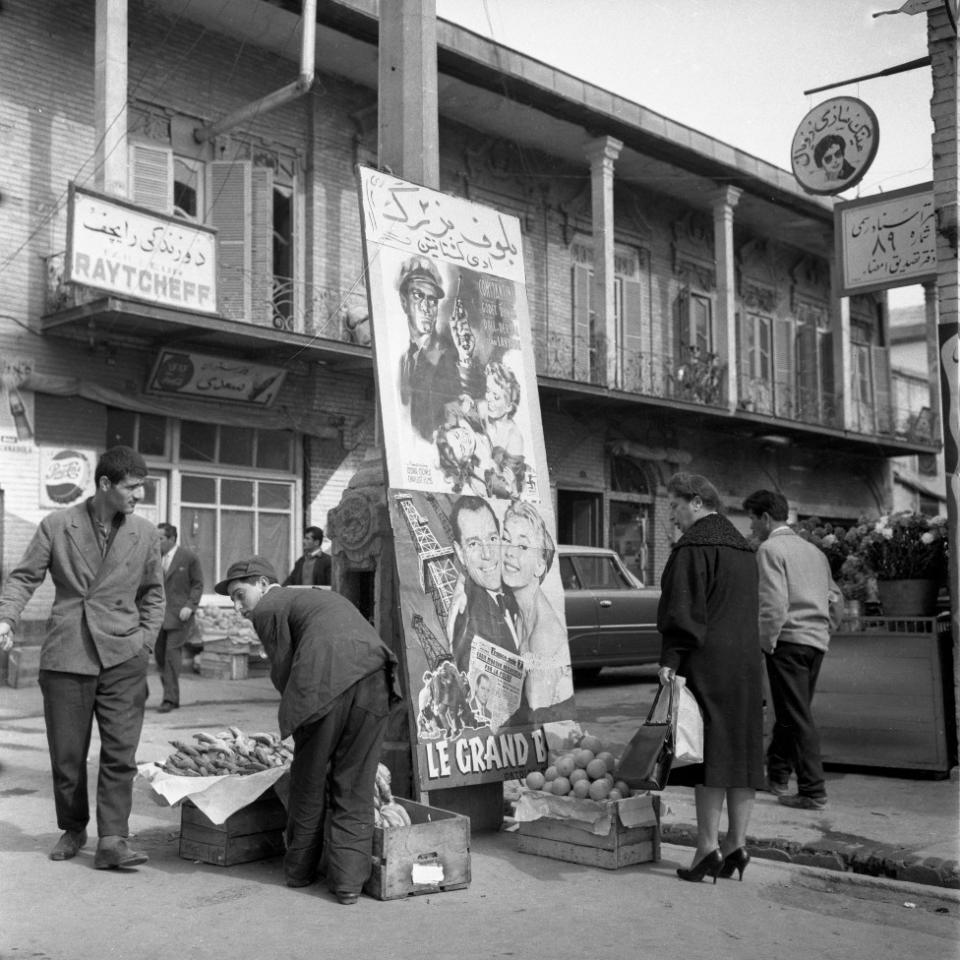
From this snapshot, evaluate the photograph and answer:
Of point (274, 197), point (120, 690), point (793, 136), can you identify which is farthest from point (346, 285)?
point (120, 690)

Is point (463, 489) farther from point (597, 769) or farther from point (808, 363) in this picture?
point (808, 363)


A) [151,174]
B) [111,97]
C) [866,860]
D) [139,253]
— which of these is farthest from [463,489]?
→ [151,174]

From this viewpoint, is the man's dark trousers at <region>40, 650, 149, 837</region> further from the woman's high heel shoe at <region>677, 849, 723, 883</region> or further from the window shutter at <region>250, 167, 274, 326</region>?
the window shutter at <region>250, 167, 274, 326</region>

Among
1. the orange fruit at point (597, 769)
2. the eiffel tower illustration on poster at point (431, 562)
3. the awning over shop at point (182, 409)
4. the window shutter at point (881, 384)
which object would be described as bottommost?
the orange fruit at point (597, 769)

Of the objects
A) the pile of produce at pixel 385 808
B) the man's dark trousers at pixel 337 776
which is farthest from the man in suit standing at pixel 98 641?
the pile of produce at pixel 385 808

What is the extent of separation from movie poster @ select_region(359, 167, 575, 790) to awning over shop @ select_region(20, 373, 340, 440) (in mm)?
8208

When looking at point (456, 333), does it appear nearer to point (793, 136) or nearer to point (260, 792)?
point (260, 792)

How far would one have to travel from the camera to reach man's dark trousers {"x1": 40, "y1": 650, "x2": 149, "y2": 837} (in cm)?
499

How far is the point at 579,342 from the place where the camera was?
19859mm

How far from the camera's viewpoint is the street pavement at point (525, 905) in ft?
13.4

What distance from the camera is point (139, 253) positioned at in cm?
1271

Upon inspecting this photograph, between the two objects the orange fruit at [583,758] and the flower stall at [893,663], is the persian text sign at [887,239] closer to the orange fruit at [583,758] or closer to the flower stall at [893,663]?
the flower stall at [893,663]

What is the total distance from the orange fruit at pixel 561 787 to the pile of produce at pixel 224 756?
1.30 meters

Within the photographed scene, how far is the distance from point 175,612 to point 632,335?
483 inches
